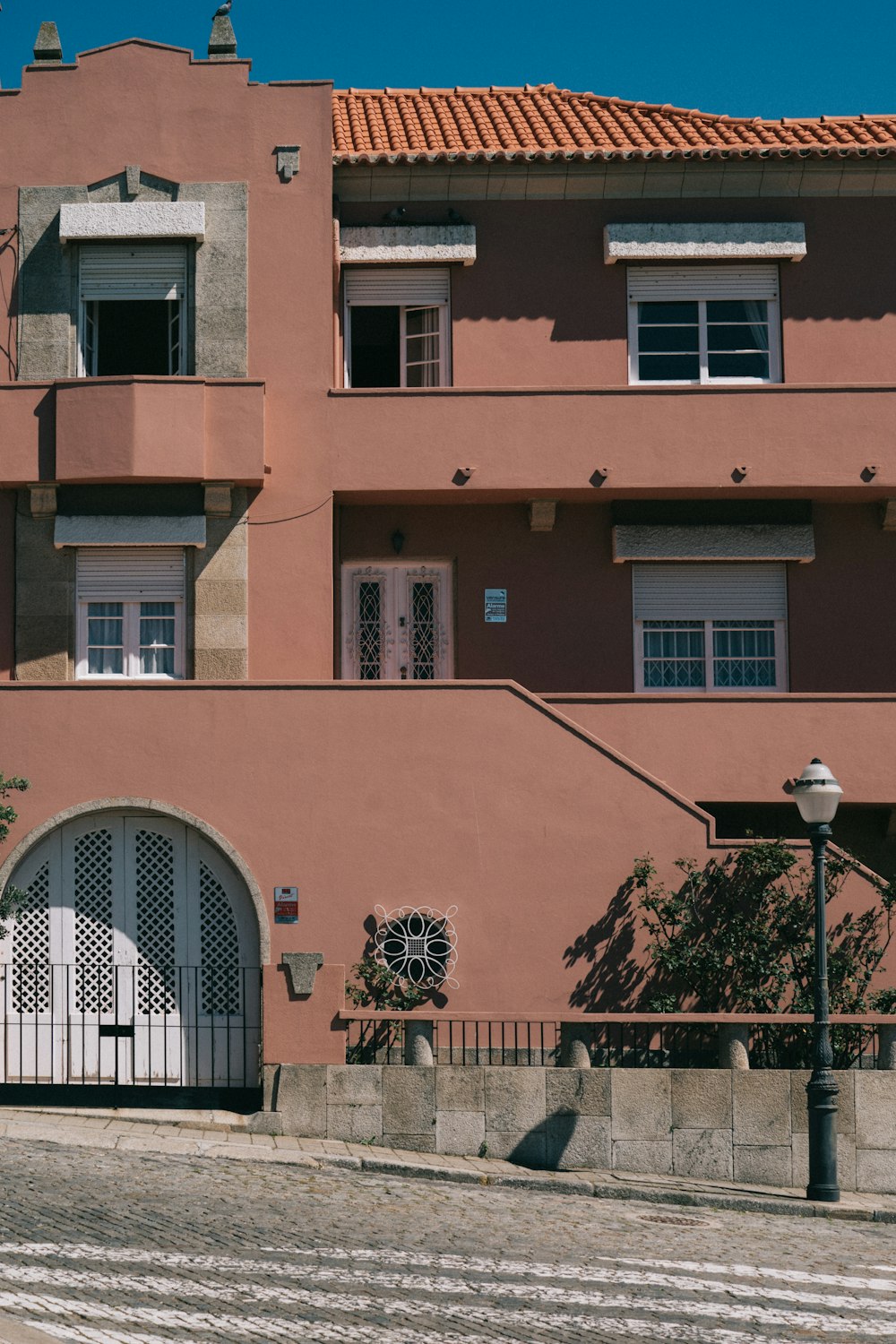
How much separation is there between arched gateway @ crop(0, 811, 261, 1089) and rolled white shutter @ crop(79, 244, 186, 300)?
6.44m

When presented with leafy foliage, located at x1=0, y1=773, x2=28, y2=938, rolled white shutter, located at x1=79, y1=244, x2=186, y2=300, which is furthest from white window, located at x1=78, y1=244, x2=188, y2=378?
leafy foliage, located at x1=0, y1=773, x2=28, y2=938

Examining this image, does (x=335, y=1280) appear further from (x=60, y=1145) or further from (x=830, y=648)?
(x=830, y=648)

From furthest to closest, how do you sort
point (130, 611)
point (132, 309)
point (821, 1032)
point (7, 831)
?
point (132, 309) < point (130, 611) < point (7, 831) < point (821, 1032)

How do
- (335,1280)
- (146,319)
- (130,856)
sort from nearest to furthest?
(335,1280)
(130,856)
(146,319)

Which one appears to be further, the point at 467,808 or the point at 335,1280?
the point at 467,808

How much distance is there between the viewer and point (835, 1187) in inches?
581

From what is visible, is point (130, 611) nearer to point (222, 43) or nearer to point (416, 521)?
point (416, 521)

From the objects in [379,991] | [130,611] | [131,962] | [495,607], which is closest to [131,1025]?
[131,962]

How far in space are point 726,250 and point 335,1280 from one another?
13748 mm

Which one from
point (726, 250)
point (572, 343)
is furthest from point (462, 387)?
point (726, 250)

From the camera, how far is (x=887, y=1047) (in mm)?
15922

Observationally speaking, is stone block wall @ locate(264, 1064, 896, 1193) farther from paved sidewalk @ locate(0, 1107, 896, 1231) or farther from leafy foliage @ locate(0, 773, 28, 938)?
leafy foliage @ locate(0, 773, 28, 938)

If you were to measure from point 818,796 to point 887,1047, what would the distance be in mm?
2501

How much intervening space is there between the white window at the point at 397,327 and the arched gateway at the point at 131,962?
673 centimetres
